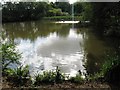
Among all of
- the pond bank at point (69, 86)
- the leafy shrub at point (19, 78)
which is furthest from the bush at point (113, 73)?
the leafy shrub at point (19, 78)

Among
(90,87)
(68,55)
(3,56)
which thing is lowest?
(68,55)

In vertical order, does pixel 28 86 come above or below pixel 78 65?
above

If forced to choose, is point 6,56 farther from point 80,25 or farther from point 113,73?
point 80,25

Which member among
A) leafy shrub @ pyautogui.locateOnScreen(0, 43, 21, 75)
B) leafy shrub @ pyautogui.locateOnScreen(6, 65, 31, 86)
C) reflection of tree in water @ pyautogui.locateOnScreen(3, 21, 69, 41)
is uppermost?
leafy shrub @ pyautogui.locateOnScreen(0, 43, 21, 75)

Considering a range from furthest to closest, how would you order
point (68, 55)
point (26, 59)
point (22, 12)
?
point (22, 12)
point (68, 55)
point (26, 59)

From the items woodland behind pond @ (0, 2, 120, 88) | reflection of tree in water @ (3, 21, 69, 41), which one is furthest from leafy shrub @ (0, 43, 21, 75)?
reflection of tree in water @ (3, 21, 69, 41)

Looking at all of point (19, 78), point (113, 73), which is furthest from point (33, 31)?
point (113, 73)

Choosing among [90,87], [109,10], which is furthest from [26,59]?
[109,10]

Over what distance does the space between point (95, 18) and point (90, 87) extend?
14893mm

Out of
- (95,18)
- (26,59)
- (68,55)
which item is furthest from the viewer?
(95,18)

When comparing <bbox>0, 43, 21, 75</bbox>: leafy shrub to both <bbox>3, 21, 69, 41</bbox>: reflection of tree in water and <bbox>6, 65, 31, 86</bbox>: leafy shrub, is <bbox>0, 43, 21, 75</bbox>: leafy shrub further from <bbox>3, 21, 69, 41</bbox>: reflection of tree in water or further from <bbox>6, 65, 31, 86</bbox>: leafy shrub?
<bbox>3, 21, 69, 41</bbox>: reflection of tree in water

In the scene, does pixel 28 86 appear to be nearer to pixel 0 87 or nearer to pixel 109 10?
pixel 0 87

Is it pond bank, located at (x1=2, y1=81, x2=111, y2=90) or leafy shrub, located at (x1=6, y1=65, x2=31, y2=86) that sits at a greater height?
leafy shrub, located at (x1=6, y1=65, x2=31, y2=86)

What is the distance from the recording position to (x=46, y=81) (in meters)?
4.36
